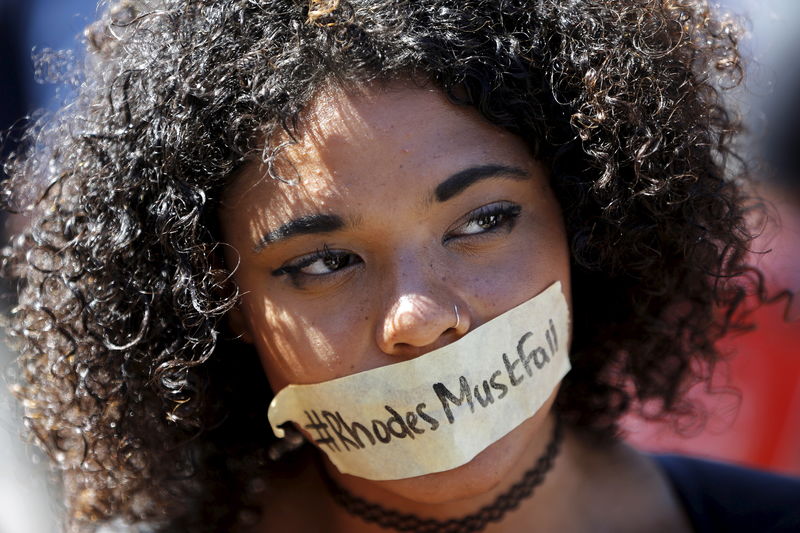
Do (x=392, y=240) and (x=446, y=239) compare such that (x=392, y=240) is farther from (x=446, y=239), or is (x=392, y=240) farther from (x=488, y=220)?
(x=488, y=220)

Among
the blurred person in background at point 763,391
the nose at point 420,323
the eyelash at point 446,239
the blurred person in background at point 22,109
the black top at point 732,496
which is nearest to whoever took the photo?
the nose at point 420,323

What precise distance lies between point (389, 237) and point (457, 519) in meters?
0.68

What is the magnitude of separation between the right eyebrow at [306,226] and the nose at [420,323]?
181 millimetres

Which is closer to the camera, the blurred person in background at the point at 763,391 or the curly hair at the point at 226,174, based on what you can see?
the curly hair at the point at 226,174

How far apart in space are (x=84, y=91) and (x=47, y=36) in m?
2.40

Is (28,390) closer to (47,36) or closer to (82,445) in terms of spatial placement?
(82,445)

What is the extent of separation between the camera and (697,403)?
2818 millimetres

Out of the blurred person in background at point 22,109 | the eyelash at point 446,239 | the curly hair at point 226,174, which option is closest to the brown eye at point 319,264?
the eyelash at point 446,239

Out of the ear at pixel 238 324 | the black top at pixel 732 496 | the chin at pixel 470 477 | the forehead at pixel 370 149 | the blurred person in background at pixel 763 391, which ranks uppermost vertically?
the forehead at pixel 370 149

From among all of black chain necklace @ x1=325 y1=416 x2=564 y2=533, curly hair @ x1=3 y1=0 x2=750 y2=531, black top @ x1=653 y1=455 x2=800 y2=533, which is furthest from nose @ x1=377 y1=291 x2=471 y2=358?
black top @ x1=653 y1=455 x2=800 y2=533

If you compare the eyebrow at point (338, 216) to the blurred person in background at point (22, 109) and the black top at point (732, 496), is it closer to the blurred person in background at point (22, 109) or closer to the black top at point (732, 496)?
the blurred person in background at point (22, 109)

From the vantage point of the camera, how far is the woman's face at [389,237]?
1.59 m

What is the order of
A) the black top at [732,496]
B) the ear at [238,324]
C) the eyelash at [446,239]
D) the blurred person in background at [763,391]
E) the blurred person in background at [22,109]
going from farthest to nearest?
the blurred person in background at [763,391], the blurred person in background at [22,109], the black top at [732,496], the ear at [238,324], the eyelash at [446,239]

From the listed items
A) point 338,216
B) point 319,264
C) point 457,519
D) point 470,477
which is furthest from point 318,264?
point 457,519
